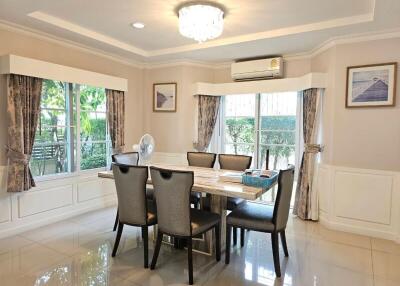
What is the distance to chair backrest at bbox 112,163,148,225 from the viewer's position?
2623 mm

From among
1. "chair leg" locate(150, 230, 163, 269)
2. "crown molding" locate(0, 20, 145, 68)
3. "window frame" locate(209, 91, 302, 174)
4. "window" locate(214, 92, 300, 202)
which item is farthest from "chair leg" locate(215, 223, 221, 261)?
"crown molding" locate(0, 20, 145, 68)

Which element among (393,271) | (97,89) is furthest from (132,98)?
(393,271)

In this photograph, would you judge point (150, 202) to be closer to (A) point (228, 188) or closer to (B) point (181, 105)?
(A) point (228, 188)

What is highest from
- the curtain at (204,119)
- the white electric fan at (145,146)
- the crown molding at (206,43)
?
the crown molding at (206,43)

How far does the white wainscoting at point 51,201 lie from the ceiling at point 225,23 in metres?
1.83

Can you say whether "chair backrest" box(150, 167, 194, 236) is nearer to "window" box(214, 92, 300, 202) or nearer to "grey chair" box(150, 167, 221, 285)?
"grey chair" box(150, 167, 221, 285)

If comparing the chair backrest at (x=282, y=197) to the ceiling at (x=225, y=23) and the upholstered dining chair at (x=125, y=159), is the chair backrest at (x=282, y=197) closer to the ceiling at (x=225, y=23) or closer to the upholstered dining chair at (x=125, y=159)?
the ceiling at (x=225, y=23)

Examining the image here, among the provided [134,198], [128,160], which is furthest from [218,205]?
[128,160]

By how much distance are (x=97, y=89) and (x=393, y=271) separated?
4301 mm

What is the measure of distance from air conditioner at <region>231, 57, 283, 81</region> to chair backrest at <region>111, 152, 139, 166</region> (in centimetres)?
210

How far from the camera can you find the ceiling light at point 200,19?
2.71 meters

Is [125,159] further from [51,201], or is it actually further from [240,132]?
[240,132]

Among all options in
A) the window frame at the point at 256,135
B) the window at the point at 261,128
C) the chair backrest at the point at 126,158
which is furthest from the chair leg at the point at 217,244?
the window frame at the point at 256,135

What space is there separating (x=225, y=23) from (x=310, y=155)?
2107 mm
